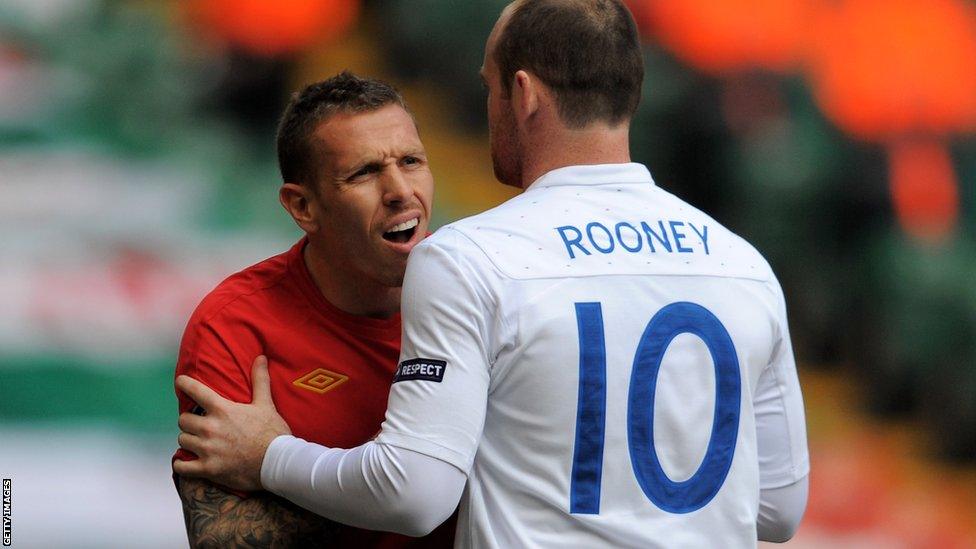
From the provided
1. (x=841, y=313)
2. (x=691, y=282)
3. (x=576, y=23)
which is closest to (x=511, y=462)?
(x=691, y=282)

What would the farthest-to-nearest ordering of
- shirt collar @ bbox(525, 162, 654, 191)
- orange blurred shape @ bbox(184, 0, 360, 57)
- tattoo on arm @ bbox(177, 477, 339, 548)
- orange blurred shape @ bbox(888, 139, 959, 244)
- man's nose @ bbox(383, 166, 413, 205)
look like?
orange blurred shape @ bbox(888, 139, 959, 244) < orange blurred shape @ bbox(184, 0, 360, 57) < man's nose @ bbox(383, 166, 413, 205) < tattoo on arm @ bbox(177, 477, 339, 548) < shirt collar @ bbox(525, 162, 654, 191)

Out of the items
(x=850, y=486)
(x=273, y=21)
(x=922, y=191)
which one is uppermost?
(x=273, y=21)

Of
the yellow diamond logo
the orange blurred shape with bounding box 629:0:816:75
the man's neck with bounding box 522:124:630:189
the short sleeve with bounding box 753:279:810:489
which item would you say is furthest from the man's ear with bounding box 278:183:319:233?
the orange blurred shape with bounding box 629:0:816:75

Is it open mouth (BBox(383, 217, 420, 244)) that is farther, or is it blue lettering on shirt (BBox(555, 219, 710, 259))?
open mouth (BBox(383, 217, 420, 244))

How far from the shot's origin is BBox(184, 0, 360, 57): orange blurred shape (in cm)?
424

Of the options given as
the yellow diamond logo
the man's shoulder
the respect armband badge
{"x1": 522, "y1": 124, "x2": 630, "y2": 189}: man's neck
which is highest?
{"x1": 522, "y1": 124, "x2": 630, "y2": 189}: man's neck

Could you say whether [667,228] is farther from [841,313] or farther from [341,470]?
[841,313]

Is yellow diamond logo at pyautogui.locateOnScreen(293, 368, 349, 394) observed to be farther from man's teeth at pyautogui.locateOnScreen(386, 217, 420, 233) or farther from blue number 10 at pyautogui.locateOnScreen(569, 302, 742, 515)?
blue number 10 at pyautogui.locateOnScreen(569, 302, 742, 515)

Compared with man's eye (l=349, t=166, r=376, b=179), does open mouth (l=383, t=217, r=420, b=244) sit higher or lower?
lower

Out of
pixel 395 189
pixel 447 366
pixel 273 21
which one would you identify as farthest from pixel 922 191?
pixel 447 366

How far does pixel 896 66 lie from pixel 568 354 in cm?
339

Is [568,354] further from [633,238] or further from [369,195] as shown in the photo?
[369,195]

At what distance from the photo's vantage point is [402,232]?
246 centimetres

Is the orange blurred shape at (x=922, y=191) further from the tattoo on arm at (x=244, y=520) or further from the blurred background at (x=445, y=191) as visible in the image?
the tattoo on arm at (x=244, y=520)
